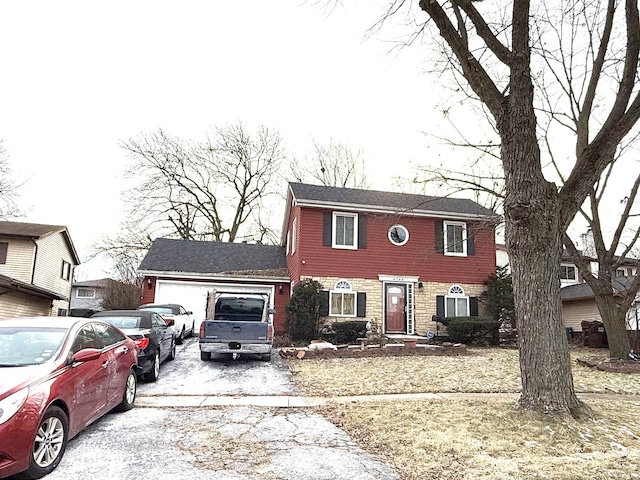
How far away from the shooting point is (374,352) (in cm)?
1454

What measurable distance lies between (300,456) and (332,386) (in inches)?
190

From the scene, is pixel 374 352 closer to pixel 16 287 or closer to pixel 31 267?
pixel 16 287

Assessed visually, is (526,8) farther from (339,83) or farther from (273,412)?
(273,412)

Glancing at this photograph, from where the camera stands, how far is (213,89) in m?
13.8

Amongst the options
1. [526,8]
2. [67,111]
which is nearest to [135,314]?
[67,111]

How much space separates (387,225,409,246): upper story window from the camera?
19.5 metres

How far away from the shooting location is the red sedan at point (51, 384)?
4242 millimetres

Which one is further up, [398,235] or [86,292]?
[398,235]

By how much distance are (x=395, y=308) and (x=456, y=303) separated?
105 inches

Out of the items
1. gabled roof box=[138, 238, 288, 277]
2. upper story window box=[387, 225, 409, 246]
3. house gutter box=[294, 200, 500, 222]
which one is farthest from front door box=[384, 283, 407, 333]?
gabled roof box=[138, 238, 288, 277]

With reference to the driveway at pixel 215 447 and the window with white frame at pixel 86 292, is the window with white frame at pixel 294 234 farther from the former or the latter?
the window with white frame at pixel 86 292

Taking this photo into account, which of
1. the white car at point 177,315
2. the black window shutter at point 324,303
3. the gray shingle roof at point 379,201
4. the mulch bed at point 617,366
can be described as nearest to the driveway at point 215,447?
the white car at point 177,315

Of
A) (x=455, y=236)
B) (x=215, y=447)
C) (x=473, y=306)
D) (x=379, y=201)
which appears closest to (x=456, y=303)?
(x=473, y=306)

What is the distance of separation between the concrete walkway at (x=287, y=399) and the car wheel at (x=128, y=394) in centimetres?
49
